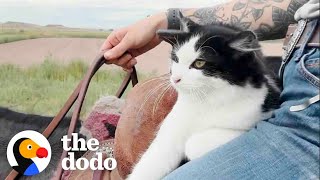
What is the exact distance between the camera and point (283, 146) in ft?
2.38

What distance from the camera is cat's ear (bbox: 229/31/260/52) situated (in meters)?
0.77

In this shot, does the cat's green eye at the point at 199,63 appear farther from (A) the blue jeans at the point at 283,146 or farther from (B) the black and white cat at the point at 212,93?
(A) the blue jeans at the point at 283,146

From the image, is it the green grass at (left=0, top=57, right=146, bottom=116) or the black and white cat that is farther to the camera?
the green grass at (left=0, top=57, right=146, bottom=116)

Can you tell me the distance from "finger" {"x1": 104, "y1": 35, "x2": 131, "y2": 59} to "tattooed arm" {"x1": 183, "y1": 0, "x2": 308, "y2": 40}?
17 cm

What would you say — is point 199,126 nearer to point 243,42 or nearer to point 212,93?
point 212,93

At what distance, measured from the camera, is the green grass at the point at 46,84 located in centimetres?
136

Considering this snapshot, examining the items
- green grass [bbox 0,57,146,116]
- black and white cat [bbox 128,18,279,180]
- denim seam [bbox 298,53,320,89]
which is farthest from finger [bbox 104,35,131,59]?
denim seam [bbox 298,53,320,89]

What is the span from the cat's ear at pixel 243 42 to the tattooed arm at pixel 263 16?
15cm

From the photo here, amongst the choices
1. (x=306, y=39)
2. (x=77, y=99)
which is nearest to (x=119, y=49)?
(x=77, y=99)

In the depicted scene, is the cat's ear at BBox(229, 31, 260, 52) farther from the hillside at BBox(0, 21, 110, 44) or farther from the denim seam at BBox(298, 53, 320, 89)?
the hillside at BBox(0, 21, 110, 44)

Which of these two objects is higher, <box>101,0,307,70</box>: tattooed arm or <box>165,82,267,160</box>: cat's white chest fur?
<box>101,0,307,70</box>: tattooed arm

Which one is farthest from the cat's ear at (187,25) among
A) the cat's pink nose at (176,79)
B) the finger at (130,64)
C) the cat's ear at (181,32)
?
the finger at (130,64)

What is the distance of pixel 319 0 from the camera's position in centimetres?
75

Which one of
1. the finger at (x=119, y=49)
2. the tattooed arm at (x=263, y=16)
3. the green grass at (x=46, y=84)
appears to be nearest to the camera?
the tattooed arm at (x=263, y=16)
